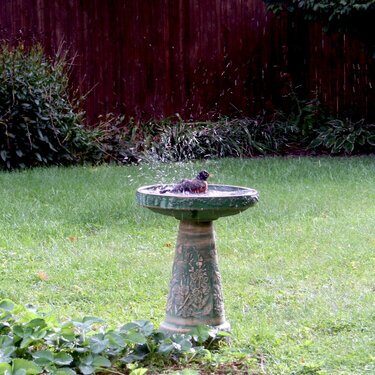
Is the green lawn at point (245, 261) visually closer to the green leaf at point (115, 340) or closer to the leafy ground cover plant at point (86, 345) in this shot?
the leafy ground cover plant at point (86, 345)

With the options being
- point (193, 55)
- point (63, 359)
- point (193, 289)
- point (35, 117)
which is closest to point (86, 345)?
point (63, 359)

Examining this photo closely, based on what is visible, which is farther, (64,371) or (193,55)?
(193,55)

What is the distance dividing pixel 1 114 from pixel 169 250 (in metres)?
5.28

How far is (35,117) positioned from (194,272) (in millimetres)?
7123

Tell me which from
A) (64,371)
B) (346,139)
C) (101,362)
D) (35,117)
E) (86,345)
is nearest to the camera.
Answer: (64,371)

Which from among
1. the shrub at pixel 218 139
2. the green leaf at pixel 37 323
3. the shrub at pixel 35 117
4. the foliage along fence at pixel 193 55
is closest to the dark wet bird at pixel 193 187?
the green leaf at pixel 37 323

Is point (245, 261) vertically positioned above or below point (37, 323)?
below

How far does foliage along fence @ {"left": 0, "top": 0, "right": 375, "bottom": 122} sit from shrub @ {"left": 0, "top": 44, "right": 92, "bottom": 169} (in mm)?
1718

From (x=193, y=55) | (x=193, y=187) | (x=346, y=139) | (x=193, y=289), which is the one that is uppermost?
(x=193, y=55)

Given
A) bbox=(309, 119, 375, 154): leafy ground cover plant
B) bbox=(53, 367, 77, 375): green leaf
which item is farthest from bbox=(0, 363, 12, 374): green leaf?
bbox=(309, 119, 375, 154): leafy ground cover plant

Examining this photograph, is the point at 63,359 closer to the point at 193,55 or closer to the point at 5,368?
the point at 5,368

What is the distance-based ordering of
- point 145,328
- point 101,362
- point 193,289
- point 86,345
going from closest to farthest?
point 101,362, point 86,345, point 145,328, point 193,289

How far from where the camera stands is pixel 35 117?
11148 millimetres

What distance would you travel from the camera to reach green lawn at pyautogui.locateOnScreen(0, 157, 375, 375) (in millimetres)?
4543
